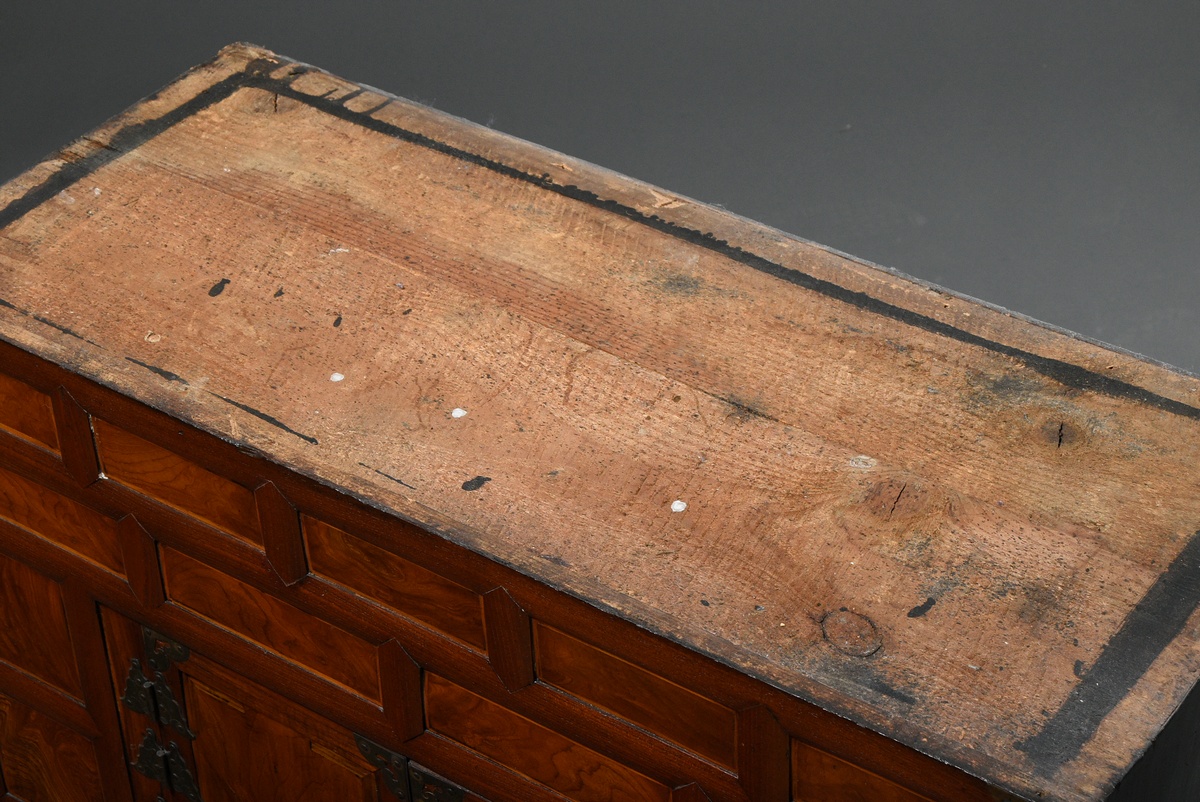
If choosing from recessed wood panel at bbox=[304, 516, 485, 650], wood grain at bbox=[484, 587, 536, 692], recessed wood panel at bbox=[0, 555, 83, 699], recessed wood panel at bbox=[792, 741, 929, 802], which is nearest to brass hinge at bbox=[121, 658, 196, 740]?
recessed wood panel at bbox=[0, 555, 83, 699]

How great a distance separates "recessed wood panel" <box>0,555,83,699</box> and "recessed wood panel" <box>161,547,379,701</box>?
0.91ft

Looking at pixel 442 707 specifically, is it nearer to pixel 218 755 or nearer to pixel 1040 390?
pixel 218 755

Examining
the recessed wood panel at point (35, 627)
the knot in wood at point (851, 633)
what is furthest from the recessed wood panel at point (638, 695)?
the recessed wood panel at point (35, 627)

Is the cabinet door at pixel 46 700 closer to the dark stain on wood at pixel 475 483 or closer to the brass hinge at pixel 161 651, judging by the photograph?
the brass hinge at pixel 161 651

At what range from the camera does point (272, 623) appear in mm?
2281

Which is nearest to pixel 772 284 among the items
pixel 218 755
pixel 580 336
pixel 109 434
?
pixel 580 336

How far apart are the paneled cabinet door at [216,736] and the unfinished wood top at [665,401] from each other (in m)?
0.47

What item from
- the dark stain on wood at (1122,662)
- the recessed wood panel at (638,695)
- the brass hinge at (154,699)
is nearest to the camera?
the dark stain on wood at (1122,662)

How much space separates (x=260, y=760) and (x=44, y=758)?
497mm

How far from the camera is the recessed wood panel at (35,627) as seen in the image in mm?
2529

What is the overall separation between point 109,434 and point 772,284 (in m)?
0.89

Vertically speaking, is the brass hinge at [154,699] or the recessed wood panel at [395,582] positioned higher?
the recessed wood panel at [395,582]

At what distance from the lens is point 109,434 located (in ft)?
7.39

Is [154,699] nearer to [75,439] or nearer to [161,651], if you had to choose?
[161,651]
